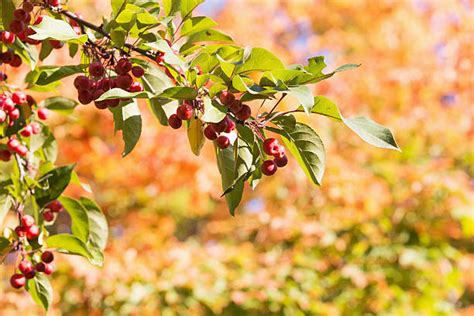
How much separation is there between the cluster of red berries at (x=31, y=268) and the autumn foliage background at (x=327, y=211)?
2.72 m

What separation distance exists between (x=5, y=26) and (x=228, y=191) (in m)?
0.63

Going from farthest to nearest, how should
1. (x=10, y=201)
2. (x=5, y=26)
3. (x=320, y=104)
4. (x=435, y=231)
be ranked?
(x=435, y=231), (x=10, y=201), (x=5, y=26), (x=320, y=104)

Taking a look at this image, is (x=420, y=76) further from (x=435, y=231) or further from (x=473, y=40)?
(x=435, y=231)

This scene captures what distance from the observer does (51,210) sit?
5.49ft

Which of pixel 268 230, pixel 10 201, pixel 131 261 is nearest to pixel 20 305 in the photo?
pixel 131 261

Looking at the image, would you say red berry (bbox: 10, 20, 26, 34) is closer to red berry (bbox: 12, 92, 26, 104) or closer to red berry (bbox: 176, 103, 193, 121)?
red berry (bbox: 12, 92, 26, 104)

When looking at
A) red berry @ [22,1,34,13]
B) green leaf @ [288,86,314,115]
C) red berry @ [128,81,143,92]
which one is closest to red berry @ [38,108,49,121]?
red berry @ [22,1,34,13]

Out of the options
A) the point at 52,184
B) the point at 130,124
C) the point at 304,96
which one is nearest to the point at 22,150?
the point at 52,184

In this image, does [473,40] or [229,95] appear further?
[473,40]

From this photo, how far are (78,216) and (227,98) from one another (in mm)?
701

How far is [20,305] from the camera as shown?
409 cm

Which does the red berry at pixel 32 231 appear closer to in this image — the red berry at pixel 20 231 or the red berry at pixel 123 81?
the red berry at pixel 20 231

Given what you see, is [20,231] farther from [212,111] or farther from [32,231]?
[212,111]

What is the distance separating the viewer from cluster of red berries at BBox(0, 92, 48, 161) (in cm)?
152
